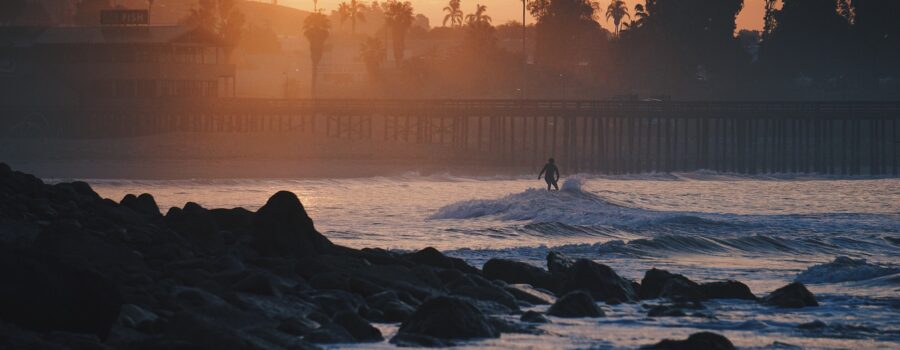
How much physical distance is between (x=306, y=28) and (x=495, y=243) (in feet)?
283

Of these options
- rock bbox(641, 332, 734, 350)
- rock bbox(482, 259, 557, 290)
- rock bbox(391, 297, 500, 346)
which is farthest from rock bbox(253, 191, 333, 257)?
rock bbox(641, 332, 734, 350)

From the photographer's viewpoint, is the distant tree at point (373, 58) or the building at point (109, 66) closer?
the building at point (109, 66)

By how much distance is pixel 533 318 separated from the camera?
13.2 meters

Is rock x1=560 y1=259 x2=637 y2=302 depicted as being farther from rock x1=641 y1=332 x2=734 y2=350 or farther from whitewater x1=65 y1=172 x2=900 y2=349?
rock x1=641 y1=332 x2=734 y2=350

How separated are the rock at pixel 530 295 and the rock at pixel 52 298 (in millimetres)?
5633

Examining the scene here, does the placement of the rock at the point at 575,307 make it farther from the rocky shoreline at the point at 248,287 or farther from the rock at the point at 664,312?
the rock at the point at 664,312

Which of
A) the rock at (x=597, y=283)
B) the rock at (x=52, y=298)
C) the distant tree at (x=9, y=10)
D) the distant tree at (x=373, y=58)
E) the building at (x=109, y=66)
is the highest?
the distant tree at (x=9, y=10)

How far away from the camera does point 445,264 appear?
16688 mm

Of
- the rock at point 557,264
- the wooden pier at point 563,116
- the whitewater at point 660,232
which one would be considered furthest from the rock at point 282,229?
the wooden pier at point 563,116

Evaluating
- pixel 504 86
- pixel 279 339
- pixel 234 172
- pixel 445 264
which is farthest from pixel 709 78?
pixel 279 339

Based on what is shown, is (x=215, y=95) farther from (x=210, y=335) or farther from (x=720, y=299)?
(x=210, y=335)

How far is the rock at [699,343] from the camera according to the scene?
36.6 ft

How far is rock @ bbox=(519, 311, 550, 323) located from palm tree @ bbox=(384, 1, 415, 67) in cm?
9560

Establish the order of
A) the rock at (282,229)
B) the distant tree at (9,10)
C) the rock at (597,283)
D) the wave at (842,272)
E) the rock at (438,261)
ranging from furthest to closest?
the distant tree at (9,10)
the wave at (842,272)
the rock at (438,261)
the rock at (282,229)
the rock at (597,283)
